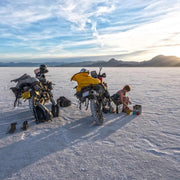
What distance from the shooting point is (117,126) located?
4215mm

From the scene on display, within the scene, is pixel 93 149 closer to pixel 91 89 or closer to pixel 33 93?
pixel 91 89

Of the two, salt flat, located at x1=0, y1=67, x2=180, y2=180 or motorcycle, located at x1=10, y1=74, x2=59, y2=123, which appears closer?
salt flat, located at x1=0, y1=67, x2=180, y2=180

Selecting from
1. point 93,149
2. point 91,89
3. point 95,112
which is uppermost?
point 91,89

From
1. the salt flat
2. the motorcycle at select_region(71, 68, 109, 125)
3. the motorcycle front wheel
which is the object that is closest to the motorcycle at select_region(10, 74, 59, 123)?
the salt flat

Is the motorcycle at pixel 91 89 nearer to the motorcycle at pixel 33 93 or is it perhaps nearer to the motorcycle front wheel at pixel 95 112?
the motorcycle front wheel at pixel 95 112

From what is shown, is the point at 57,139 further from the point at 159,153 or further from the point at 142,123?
the point at 142,123

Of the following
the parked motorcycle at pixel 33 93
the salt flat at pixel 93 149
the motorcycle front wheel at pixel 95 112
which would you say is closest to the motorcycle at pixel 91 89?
the motorcycle front wheel at pixel 95 112

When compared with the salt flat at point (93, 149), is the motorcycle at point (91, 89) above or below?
above

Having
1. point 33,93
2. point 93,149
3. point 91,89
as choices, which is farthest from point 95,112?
point 33,93

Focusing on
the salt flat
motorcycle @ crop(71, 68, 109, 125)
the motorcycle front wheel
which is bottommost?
the salt flat

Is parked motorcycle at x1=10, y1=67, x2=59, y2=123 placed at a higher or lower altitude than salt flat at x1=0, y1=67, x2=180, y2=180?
higher

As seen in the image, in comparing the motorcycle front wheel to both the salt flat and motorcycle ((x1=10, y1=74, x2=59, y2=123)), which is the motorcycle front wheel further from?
motorcycle ((x1=10, y1=74, x2=59, y2=123))

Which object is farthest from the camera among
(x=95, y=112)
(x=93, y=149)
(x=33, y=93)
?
(x=33, y=93)

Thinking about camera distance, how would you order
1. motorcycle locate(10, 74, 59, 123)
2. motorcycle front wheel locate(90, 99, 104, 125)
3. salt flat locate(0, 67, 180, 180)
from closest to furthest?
salt flat locate(0, 67, 180, 180)
motorcycle front wheel locate(90, 99, 104, 125)
motorcycle locate(10, 74, 59, 123)
